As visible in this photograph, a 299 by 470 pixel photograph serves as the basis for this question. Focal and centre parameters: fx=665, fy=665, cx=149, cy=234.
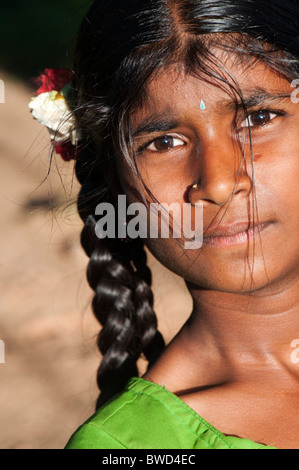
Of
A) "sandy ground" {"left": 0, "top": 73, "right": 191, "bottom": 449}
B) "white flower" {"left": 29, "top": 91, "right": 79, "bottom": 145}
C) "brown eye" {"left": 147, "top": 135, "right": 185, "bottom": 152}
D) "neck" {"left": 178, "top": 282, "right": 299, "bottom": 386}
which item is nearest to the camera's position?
"brown eye" {"left": 147, "top": 135, "right": 185, "bottom": 152}

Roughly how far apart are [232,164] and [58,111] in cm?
64

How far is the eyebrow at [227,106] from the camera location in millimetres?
1410

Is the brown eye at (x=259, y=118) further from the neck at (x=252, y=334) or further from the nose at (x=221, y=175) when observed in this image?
the neck at (x=252, y=334)

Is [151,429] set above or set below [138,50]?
below

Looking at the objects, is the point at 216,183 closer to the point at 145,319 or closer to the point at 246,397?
the point at 246,397

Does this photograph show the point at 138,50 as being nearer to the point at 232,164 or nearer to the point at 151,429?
the point at 232,164

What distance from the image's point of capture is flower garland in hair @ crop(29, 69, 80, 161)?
5.93 feet

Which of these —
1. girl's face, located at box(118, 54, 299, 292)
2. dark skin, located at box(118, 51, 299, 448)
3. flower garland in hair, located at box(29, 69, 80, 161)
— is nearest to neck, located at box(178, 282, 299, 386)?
dark skin, located at box(118, 51, 299, 448)

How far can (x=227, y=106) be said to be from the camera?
1.41 metres

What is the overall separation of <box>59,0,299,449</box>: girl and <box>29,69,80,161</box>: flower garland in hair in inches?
3.5

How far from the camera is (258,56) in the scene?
4.72 ft

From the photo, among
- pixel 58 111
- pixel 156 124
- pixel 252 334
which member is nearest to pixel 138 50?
pixel 156 124

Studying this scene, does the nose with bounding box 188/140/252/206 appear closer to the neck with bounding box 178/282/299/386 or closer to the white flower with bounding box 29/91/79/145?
the neck with bounding box 178/282/299/386

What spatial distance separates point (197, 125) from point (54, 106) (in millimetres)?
569
